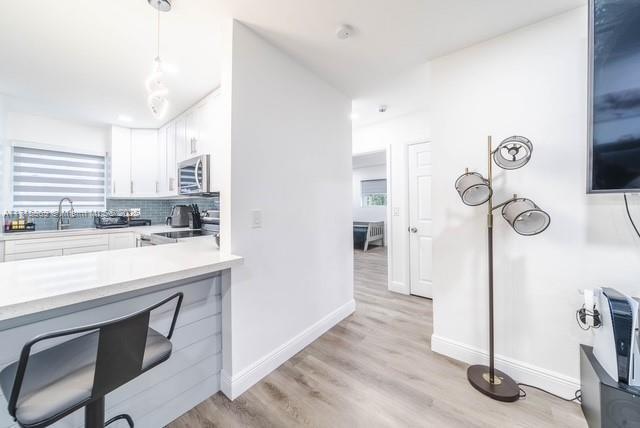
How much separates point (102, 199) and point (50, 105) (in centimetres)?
142

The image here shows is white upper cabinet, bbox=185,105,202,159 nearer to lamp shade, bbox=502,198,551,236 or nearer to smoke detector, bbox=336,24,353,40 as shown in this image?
smoke detector, bbox=336,24,353,40

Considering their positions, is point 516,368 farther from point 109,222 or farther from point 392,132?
point 109,222

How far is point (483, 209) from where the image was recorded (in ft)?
6.32

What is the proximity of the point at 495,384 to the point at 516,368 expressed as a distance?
24 cm

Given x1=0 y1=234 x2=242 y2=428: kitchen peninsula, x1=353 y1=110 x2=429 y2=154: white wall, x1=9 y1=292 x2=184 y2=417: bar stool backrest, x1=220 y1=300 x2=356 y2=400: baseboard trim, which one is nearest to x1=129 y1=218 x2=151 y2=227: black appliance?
x1=0 y1=234 x2=242 y2=428: kitchen peninsula

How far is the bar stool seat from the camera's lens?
2.53 feet

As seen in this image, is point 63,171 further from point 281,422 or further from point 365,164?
point 365,164

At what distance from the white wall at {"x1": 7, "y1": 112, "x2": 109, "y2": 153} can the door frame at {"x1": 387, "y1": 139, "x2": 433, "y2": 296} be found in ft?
14.4

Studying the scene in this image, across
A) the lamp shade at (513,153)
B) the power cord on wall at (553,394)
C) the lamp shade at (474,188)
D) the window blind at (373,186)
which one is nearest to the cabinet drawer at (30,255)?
the lamp shade at (474,188)

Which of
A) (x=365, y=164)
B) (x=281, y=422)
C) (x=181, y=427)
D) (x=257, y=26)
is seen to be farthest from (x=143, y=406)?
(x=365, y=164)

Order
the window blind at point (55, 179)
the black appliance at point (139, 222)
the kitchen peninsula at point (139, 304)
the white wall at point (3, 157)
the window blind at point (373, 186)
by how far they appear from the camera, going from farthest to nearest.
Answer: the window blind at point (373, 186) < the black appliance at point (139, 222) < the window blind at point (55, 179) < the white wall at point (3, 157) < the kitchen peninsula at point (139, 304)

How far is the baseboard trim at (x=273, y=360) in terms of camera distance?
1.68 meters

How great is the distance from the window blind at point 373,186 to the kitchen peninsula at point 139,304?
6485 mm

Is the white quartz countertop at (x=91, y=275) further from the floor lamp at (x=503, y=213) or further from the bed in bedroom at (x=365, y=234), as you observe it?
the bed in bedroom at (x=365, y=234)
